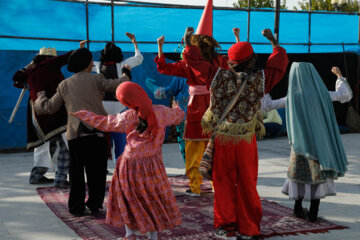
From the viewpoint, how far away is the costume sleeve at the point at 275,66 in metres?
3.79

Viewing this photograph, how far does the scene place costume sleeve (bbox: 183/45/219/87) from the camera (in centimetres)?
382

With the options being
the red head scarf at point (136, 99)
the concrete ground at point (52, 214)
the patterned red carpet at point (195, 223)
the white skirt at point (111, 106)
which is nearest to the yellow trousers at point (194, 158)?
the patterned red carpet at point (195, 223)

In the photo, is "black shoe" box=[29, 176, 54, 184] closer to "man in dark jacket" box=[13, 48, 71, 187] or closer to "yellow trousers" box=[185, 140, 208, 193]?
"man in dark jacket" box=[13, 48, 71, 187]

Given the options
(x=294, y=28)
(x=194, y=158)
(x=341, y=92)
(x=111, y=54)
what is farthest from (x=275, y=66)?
(x=294, y=28)

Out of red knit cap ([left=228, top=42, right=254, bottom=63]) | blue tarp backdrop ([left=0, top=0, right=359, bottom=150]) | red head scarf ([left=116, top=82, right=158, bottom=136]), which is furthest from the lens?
blue tarp backdrop ([left=0, top=0, right=359, bottom=150])

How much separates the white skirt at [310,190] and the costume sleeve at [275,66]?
42.1 inches

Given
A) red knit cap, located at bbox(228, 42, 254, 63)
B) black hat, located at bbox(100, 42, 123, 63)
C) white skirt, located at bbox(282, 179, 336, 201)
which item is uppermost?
black hat, located at bbox(100, 42, 123, 63)

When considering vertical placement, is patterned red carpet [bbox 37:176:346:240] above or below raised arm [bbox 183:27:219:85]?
below

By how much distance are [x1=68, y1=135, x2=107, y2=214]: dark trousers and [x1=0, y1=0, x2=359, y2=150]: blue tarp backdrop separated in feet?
14.8

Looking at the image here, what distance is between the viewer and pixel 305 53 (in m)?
10.8

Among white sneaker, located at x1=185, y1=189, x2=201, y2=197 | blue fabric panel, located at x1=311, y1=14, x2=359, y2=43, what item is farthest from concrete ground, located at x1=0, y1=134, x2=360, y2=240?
blue fabric panel, located at x1=311, y1=14, x2=359, y2=43

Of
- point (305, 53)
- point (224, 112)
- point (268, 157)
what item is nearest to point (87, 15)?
point (268, 157)

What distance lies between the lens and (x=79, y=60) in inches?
176

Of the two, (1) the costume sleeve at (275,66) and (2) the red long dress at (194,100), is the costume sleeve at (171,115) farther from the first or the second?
(2) the red long dress at (194,100)
